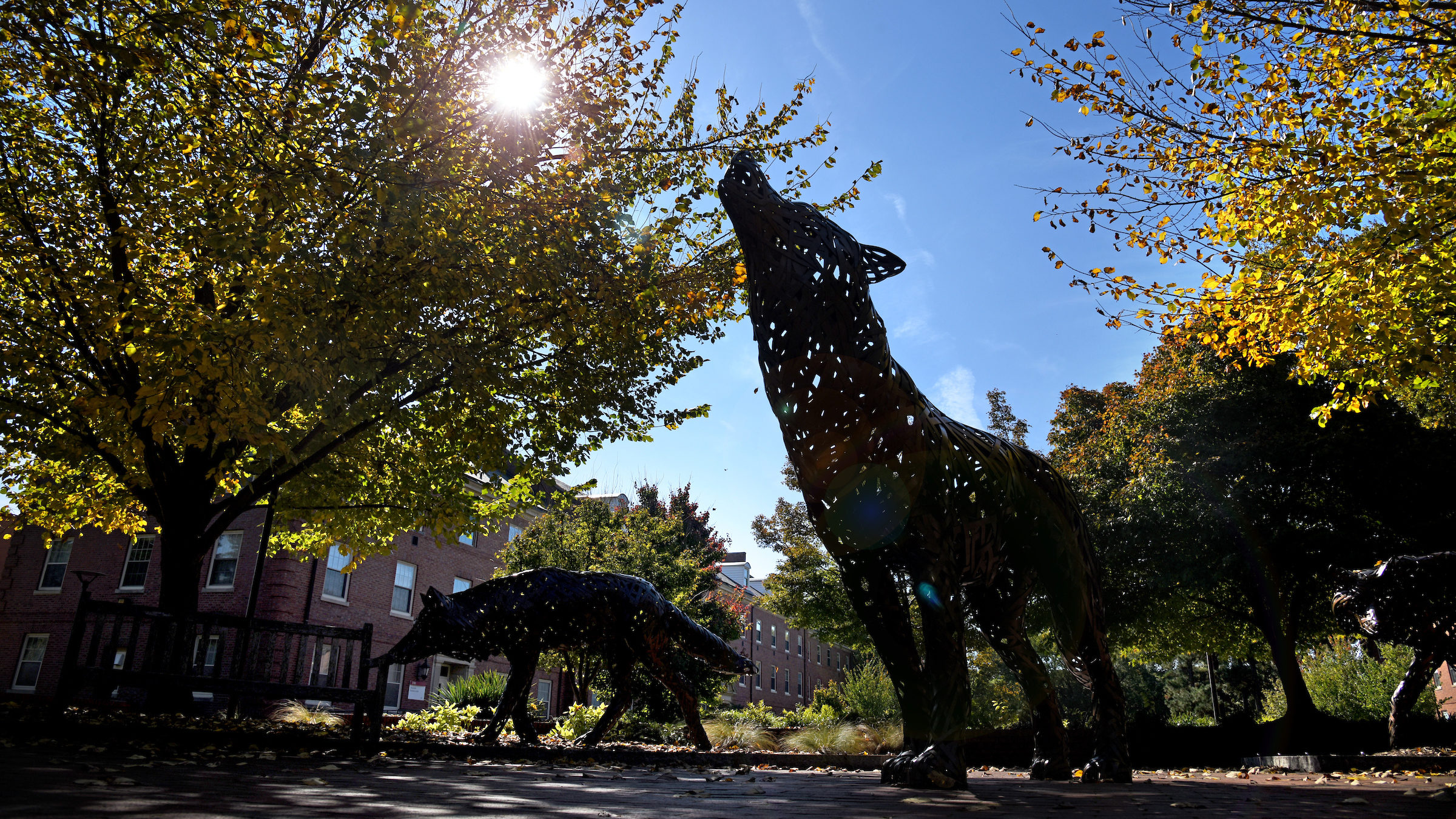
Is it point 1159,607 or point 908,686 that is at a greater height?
point 1159,607

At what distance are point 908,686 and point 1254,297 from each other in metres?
6.61

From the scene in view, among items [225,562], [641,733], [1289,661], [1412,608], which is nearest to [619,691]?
[641,733]

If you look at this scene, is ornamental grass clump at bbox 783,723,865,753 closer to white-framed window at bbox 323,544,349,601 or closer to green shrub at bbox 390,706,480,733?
green shrub at bbox 390,706,480,733

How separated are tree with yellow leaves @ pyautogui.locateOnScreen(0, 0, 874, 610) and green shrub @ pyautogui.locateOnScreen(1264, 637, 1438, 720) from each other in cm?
2795

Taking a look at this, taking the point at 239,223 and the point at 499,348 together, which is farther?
the point at 499,348

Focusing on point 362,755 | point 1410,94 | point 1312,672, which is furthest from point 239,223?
point 1312,672

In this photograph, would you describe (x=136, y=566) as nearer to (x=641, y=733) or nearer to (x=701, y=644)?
(x=641, y=733)

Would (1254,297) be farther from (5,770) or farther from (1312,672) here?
(1312,672)

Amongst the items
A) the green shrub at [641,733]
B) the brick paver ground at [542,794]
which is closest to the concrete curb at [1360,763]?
the brick paver ground at [542,794]

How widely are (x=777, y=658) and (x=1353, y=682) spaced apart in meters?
28.0

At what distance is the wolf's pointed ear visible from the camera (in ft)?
15.0

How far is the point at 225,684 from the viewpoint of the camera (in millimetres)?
6250

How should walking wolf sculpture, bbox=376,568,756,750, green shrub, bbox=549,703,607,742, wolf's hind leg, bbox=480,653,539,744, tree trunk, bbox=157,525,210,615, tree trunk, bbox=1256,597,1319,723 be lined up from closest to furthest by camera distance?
walking wolf sculpture, bbox=376,568,756,750, wolf's hind leg, bbox=480,653,539,744, tree trunk, bbox=157,525,210,615, green shrub, bbox=549,703,607,742, tree trunk, bbox=1256,597,1319,723

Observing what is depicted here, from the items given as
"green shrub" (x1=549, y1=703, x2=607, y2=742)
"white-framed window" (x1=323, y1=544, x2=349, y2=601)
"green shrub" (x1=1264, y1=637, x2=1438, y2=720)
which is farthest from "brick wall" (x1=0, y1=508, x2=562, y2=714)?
"green shrub" (x1=1264, y1=637, x2=1438, y2=720)
